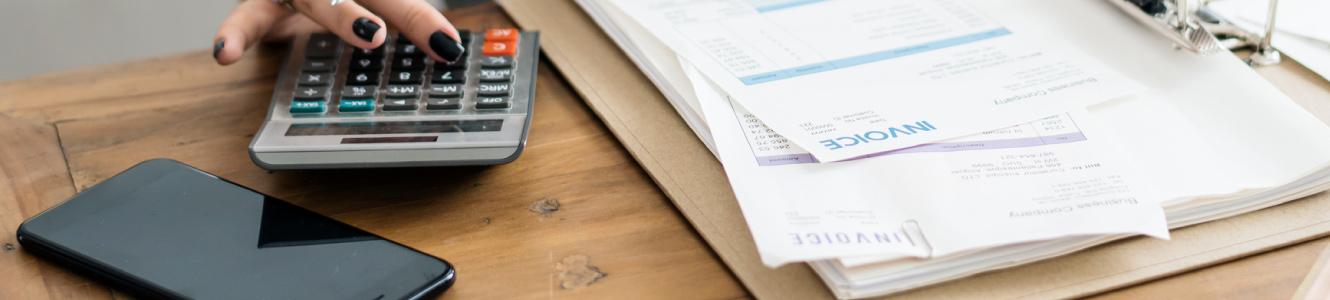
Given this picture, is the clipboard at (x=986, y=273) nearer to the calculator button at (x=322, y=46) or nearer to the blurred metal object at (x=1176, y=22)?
the blurred metal object at (x=1176, y=22)

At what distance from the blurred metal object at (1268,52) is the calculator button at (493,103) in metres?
0.47

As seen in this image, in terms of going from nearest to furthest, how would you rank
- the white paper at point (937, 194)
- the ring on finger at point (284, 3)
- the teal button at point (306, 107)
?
1. the white paper at point (937, 194)
2. the teal button at point (306, 107)
3. the ring on finger at point (284, 3)

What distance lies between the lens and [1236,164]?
37 cm

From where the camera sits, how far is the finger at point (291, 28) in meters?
0.54

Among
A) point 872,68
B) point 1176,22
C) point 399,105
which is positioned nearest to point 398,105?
point 399,105

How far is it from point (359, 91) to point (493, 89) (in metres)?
0.08

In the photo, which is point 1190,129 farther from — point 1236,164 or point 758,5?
point 758,5

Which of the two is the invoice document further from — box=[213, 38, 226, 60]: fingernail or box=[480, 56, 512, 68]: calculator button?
box=[213, 38, 226, 60]: fingernail

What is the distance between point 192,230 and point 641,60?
0.86 ft

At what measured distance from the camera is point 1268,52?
491mm

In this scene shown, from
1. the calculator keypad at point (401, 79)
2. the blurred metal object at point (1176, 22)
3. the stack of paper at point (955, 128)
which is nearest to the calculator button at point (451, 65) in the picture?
the calculator keypad at point (401, 79)

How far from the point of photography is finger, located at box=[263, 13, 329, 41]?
54 centimetres

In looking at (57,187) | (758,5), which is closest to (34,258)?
(57,187)

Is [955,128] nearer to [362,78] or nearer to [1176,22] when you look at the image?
[1176,22]
